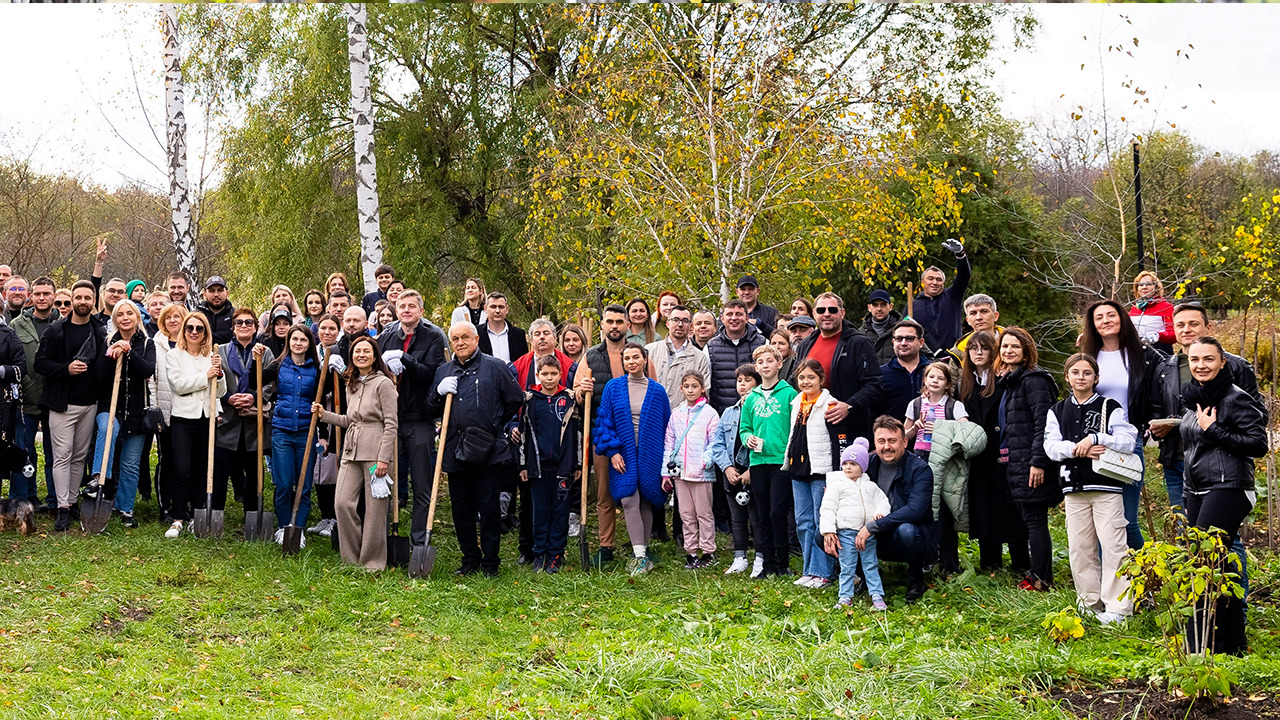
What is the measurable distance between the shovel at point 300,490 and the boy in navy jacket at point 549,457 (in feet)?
5.76

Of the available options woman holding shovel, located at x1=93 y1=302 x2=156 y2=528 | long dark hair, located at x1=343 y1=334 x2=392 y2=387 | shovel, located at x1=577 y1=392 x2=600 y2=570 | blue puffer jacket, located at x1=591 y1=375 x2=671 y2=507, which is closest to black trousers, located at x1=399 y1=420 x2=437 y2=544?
long dark hair, located at x1=343 y1=334 x2=392 y2=387

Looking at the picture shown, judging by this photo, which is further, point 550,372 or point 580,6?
point 580,6

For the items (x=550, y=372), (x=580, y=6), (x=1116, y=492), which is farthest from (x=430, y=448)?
(x=580, y=6)

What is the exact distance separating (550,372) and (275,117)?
39.1 ft

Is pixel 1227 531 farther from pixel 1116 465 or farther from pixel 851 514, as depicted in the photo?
pixel 851 514

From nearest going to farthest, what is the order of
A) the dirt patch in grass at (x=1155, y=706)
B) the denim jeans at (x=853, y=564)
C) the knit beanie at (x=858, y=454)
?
the dirt patch in grass at (x=1155, y=706) → the denim jeans at (x=853, y=564) → the knit beanie at (x=858, y=454)

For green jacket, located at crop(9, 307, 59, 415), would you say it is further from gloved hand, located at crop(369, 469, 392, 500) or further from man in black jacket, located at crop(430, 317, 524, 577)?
man in black jacket, located at crop(430, 317, 524, 577)

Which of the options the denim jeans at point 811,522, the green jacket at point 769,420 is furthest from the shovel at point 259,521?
the denim jeans at point 811,522

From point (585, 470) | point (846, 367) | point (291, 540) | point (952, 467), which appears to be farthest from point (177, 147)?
point (952, 467)

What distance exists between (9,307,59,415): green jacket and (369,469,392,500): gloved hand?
3111 millimetres

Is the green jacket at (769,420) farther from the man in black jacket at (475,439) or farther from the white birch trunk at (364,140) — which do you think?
the white birch trunk at (364,140)

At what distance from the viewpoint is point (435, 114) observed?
18.4 m

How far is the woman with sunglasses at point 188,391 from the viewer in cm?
897

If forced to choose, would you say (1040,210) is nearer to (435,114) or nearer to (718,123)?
(718,123)
